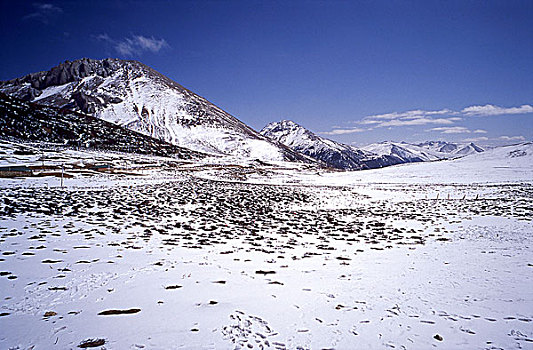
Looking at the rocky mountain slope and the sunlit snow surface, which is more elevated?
the rocky mountain slope

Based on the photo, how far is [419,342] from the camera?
5203 millimetres

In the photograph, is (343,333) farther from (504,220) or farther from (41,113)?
(41,113)

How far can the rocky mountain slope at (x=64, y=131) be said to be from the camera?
370ft

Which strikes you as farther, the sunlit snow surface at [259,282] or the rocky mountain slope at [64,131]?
the rocky mountain slope at [64,131]

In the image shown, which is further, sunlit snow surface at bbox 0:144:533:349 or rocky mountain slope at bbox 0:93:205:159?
rocky mountain slope at bbox 0:93:205:159

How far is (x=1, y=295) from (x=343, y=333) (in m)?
7.94

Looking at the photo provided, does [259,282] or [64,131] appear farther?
[64,131]

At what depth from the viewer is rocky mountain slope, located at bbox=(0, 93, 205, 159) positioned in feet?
370

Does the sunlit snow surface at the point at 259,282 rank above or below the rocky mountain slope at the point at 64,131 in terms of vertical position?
below

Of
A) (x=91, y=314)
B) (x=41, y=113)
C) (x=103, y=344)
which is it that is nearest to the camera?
(x=103, y=344)

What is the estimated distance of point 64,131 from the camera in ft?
414

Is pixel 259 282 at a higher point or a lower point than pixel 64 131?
lower

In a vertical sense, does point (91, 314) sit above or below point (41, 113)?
below

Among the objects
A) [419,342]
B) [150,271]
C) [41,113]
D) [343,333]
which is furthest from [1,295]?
[41,113]
